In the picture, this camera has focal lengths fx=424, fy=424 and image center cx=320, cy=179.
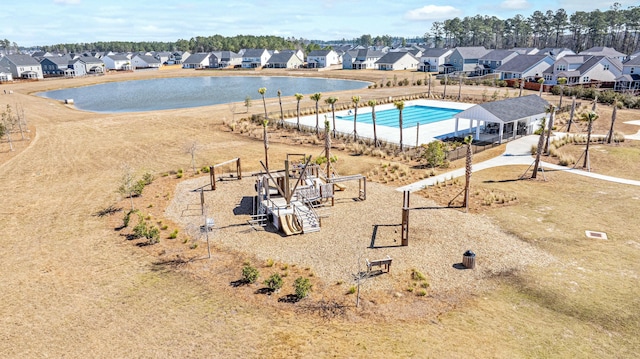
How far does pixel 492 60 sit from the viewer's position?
105m

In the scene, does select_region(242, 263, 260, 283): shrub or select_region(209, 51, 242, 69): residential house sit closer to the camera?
select_region(242, 263, 260, 283): shrub

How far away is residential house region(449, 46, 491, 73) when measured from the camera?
355ft

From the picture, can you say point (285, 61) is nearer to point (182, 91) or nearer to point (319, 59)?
point (319, 59)

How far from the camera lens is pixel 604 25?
139125 millimetres

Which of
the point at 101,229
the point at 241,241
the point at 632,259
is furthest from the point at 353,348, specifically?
the point at 101,229

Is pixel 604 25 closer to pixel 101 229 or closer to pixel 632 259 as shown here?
pixel 632 259

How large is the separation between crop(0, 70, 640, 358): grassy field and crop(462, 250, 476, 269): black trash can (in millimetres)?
1216

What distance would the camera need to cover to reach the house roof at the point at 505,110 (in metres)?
40.0

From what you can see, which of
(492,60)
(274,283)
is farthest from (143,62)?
(274,283)

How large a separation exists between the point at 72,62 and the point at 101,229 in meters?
129

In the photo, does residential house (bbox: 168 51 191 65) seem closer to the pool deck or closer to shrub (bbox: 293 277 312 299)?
the pool deck

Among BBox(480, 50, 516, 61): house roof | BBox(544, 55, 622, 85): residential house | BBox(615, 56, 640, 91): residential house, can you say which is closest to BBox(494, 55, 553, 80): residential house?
BBox(544, 55, 622, 85): residential house

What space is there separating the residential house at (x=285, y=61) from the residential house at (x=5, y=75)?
7241cm

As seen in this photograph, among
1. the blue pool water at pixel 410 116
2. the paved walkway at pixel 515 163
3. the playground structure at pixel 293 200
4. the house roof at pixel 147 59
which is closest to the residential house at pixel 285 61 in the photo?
the house roof at pixel 147 59
